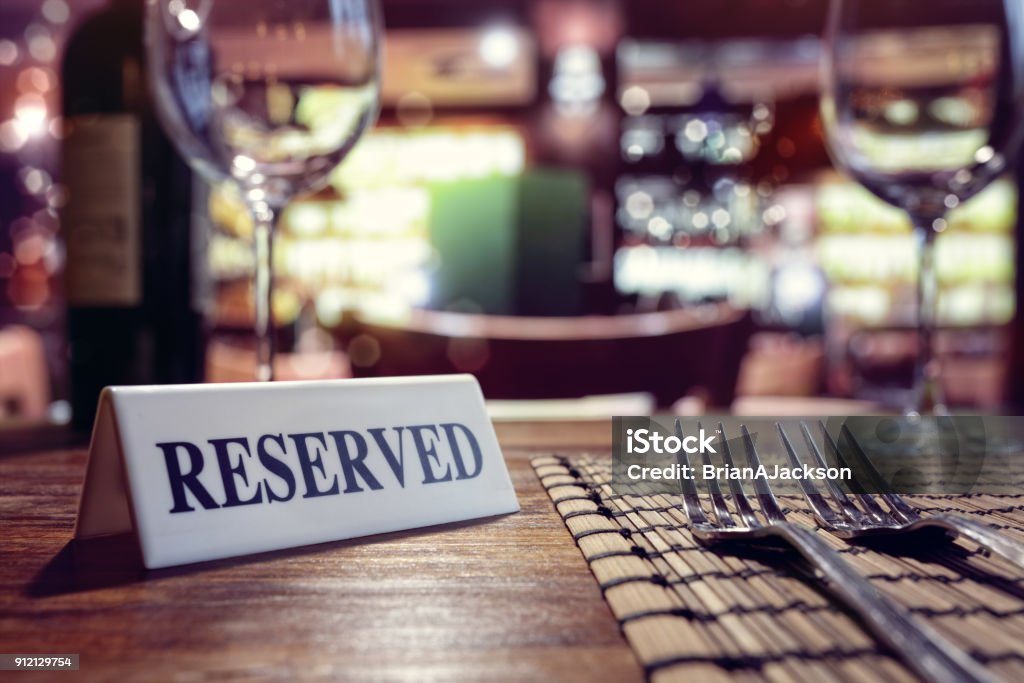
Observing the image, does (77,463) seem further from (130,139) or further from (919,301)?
(919,301)

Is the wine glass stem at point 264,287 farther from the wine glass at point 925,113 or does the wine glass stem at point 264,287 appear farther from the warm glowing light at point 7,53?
the warm glowing light at point 7,53

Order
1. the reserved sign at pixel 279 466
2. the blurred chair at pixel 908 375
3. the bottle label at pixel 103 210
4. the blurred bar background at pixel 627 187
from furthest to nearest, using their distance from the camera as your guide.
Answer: the blurred bar background at pixel 627 187 → the blurred chair at pixel 908 375 → the bottle label at pixel 103 210 → the reserved sign at pixel 279 466

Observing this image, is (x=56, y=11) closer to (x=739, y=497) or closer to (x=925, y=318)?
(x=925, y=318)

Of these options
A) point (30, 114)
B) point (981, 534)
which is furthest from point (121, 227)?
point (30, 114)

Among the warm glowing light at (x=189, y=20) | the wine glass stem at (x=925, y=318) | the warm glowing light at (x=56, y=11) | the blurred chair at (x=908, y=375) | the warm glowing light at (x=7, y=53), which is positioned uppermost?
the warm glowing light at (x=56, y=11)

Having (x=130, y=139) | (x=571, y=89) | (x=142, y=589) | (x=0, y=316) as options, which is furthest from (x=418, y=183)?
(x=142, y=589)

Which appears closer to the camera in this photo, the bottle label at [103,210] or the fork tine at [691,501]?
the fork tine at [691,501]

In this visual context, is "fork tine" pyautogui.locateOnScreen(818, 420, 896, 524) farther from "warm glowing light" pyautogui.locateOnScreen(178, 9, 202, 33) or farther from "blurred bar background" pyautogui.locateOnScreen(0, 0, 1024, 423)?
"blurred bar background" pyautogui.locateOnScreen(0, 0, 1024, 423)

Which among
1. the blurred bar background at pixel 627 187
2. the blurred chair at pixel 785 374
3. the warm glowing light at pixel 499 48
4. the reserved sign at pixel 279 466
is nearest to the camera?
the reserved sign at pixel 279 466

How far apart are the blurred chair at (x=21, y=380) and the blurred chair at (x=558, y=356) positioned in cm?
71

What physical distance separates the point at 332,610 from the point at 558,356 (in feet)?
2.28

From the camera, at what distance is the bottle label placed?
0.58 meters

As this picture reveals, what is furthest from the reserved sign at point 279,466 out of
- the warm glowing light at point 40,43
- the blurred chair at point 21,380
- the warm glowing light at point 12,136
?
the warm glowing light at point 12,136

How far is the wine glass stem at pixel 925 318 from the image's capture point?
0.56 m
